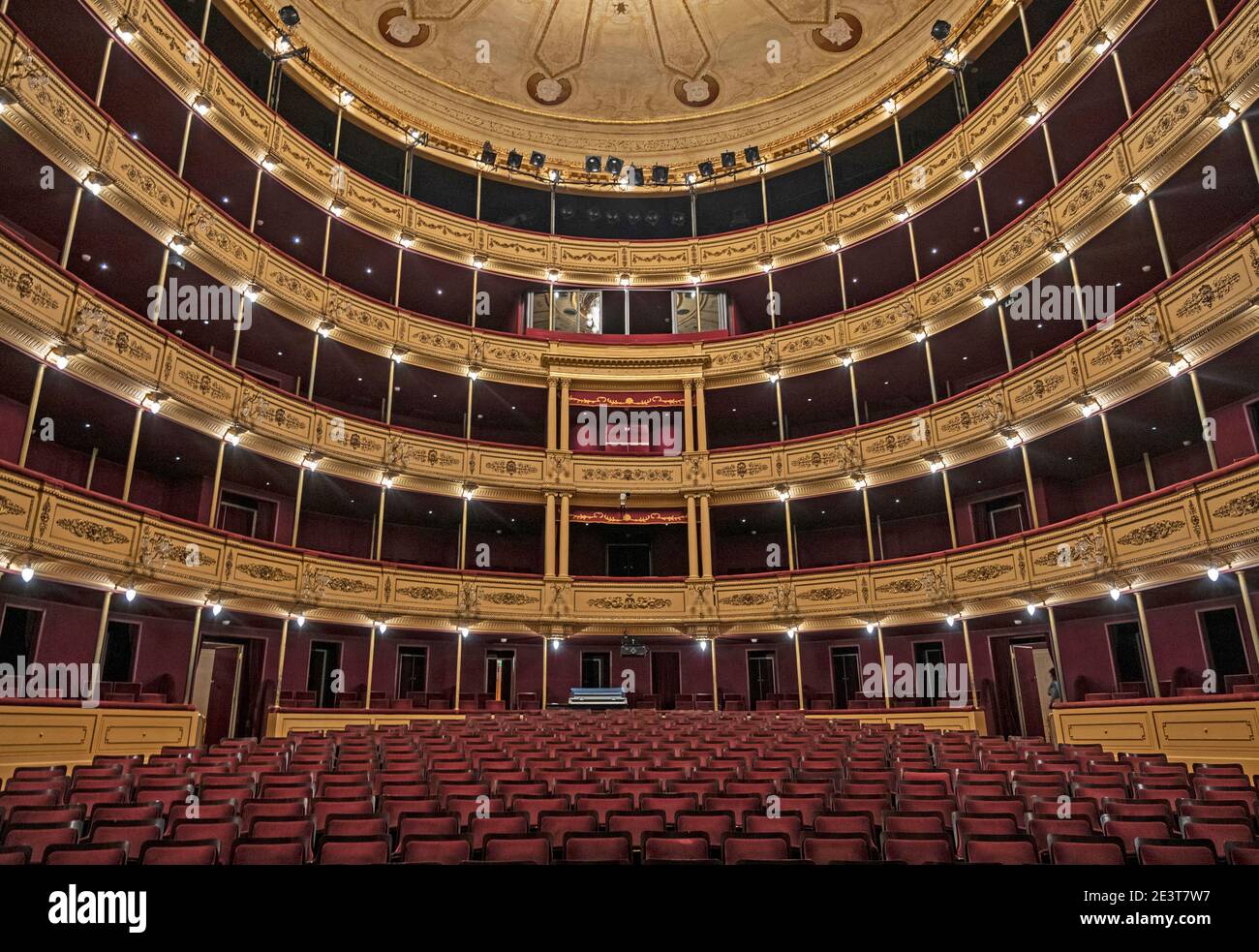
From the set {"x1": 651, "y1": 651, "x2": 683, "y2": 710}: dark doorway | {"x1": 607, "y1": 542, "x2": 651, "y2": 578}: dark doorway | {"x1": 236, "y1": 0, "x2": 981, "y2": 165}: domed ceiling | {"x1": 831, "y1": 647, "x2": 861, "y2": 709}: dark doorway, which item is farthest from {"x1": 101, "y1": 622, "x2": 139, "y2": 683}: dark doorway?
{"x1": 831, "y1": 647, "x2": 861, "y2": 709}: dark doorway

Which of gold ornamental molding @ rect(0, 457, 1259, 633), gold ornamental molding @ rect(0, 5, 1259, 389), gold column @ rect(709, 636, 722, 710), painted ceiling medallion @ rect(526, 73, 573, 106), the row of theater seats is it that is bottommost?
the row of theater seats

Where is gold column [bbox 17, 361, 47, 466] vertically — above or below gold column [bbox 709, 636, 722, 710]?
above

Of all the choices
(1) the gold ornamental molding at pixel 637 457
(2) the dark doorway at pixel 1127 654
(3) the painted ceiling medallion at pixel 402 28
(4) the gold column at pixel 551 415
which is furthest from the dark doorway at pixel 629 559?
(3) the painted ceiling medallion at pixel 402 28

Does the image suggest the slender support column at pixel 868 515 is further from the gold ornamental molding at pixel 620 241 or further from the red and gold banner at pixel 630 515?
the gold ornamental molding at pixel 620 241

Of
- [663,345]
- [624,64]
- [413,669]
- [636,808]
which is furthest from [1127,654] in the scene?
[624,64]

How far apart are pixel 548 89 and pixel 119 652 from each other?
68.9 ft

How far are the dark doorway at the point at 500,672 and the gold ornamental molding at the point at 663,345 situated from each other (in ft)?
25.7

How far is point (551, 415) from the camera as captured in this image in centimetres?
2186

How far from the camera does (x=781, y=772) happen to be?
23.9 ft

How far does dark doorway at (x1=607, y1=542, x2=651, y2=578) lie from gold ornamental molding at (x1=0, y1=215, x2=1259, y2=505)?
2809 mm

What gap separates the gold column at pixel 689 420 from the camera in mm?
21734

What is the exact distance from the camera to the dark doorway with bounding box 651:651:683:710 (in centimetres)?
2142

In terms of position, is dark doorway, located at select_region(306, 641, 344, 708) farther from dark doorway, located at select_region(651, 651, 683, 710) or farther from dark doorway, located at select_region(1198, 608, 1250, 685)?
dark doorway, located at select_region(1198, 608, 1250, 685)

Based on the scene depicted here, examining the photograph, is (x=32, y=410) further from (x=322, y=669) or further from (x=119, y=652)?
(x=322, y=669)
